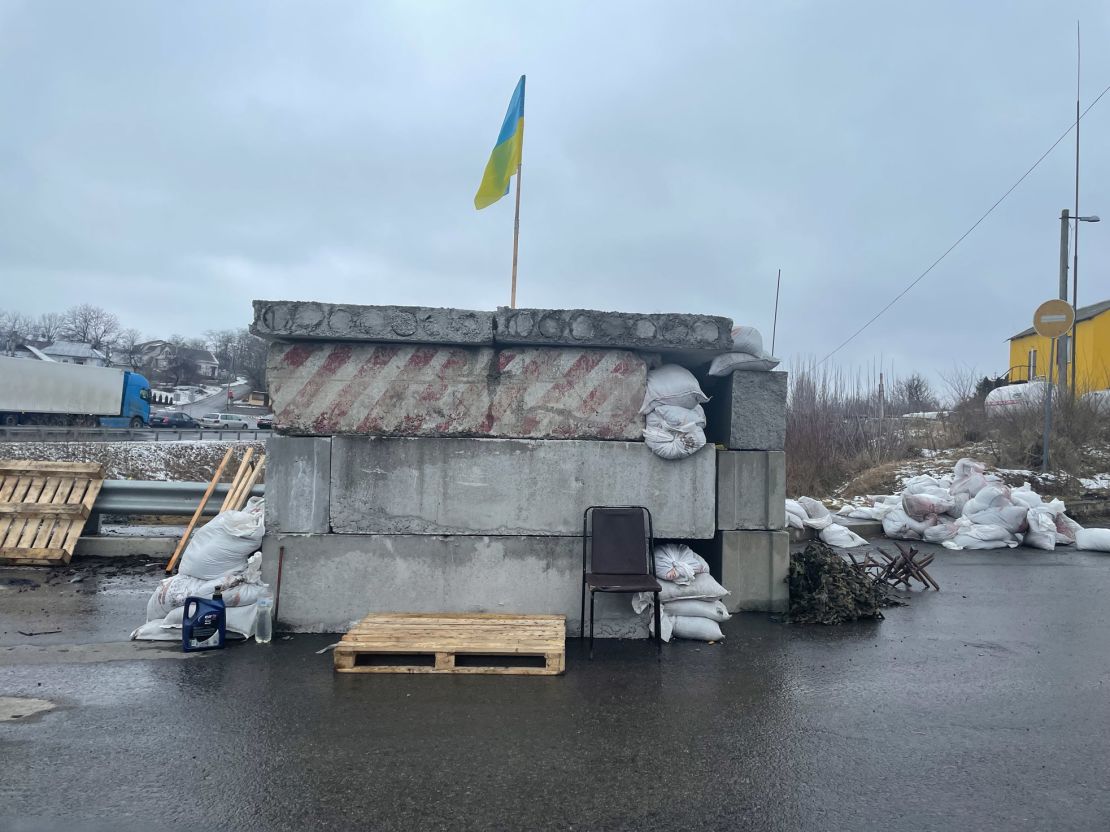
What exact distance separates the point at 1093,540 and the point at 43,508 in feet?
41.5

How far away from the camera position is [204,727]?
395 cm

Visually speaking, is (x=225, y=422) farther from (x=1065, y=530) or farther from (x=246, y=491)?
(x=1065, y=530)

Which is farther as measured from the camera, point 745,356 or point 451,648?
point 745,356

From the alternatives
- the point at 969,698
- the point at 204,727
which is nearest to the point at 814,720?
the point at 969,698

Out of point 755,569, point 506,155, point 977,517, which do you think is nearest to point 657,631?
point 755,569

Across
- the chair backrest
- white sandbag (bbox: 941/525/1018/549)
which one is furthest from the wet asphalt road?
white sandbag (bbox: 941/525/1018/549)

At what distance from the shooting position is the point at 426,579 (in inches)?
228

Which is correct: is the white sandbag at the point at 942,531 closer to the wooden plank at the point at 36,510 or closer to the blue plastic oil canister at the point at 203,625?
the blue plastic oil canister at the point at 203,625

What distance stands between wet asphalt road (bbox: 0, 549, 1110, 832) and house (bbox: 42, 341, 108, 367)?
9053cm

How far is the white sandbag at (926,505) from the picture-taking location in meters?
10.3

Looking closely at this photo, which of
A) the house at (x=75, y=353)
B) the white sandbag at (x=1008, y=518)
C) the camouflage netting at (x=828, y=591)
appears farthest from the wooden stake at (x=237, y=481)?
the house at (x=75, y=353)

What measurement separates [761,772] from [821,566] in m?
3.29

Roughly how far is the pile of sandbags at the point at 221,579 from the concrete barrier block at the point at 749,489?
12.2 feet

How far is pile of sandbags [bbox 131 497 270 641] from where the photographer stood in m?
5.59
